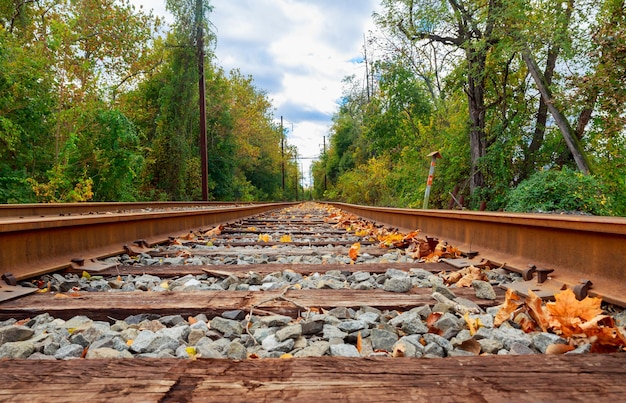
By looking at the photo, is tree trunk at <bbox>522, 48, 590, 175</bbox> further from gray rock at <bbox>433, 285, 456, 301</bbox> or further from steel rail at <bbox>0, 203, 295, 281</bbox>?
steel rail at <bbox>0, 203, 295, 281</bbox>

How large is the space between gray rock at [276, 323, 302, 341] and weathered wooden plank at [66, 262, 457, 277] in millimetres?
1260

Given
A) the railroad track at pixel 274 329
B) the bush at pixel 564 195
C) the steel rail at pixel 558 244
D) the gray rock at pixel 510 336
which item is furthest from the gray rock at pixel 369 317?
the bush at pixel 564 195

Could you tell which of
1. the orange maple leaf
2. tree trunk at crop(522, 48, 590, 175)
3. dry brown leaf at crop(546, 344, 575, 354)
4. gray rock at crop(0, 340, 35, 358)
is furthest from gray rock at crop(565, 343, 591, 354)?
tree trunk at crop(522, 48, 590, 175)

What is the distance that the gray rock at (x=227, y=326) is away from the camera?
158 centimetres

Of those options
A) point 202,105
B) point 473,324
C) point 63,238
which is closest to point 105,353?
point 473,324

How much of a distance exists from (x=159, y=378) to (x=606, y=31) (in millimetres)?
8943

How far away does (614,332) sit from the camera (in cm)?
132

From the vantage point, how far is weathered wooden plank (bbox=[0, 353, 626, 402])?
93 cm

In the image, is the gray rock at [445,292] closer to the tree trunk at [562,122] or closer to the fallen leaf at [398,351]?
the fallen leaf at [398,351]

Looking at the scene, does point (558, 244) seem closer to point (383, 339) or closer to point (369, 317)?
point (369, 317)

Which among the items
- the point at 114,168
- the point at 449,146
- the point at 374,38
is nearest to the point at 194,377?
the point at 449,146

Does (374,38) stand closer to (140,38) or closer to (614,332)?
(140,38)

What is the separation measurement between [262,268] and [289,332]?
4.73 ft

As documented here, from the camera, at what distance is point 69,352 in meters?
1.36
